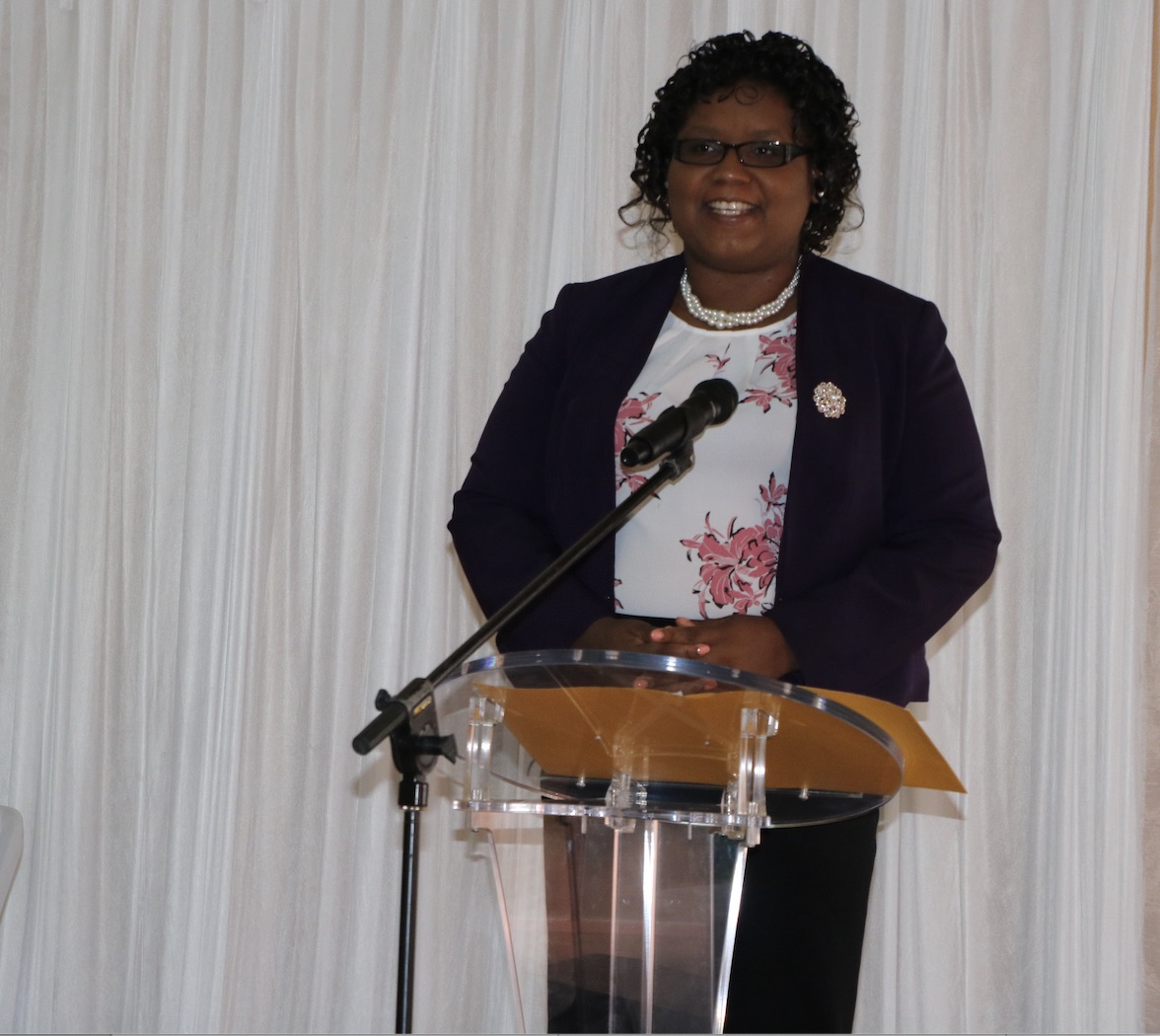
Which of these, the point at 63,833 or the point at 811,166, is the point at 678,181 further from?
the point at 63,833

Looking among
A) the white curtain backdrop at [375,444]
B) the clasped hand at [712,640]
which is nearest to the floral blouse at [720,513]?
the clasped hand at [712,640]

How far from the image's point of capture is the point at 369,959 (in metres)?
3.44

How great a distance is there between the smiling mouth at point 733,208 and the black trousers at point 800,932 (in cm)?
99

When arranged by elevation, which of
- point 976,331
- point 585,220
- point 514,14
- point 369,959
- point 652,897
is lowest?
point 369,959

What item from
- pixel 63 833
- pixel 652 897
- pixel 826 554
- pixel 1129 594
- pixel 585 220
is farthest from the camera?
pixel 63 833

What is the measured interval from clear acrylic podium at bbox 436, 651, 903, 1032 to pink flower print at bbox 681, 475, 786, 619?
51cm

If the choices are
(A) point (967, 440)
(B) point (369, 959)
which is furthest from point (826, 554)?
(B) point (369, 959)

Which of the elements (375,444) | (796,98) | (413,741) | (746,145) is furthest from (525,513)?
(375,444)

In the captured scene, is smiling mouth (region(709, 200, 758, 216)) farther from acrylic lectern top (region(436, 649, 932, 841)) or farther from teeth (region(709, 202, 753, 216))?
acrylic lectern top (region(436, 649, 932, 841))

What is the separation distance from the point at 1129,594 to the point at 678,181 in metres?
1.41

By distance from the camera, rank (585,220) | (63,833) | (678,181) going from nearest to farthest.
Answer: (678,181)
(585,220)
(63,833)

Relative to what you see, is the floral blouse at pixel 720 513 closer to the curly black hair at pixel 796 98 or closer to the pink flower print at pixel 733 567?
the pink flower print at pixel 733 567

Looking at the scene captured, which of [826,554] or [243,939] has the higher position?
[826,554]

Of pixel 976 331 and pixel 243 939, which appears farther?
pixel 243 939
